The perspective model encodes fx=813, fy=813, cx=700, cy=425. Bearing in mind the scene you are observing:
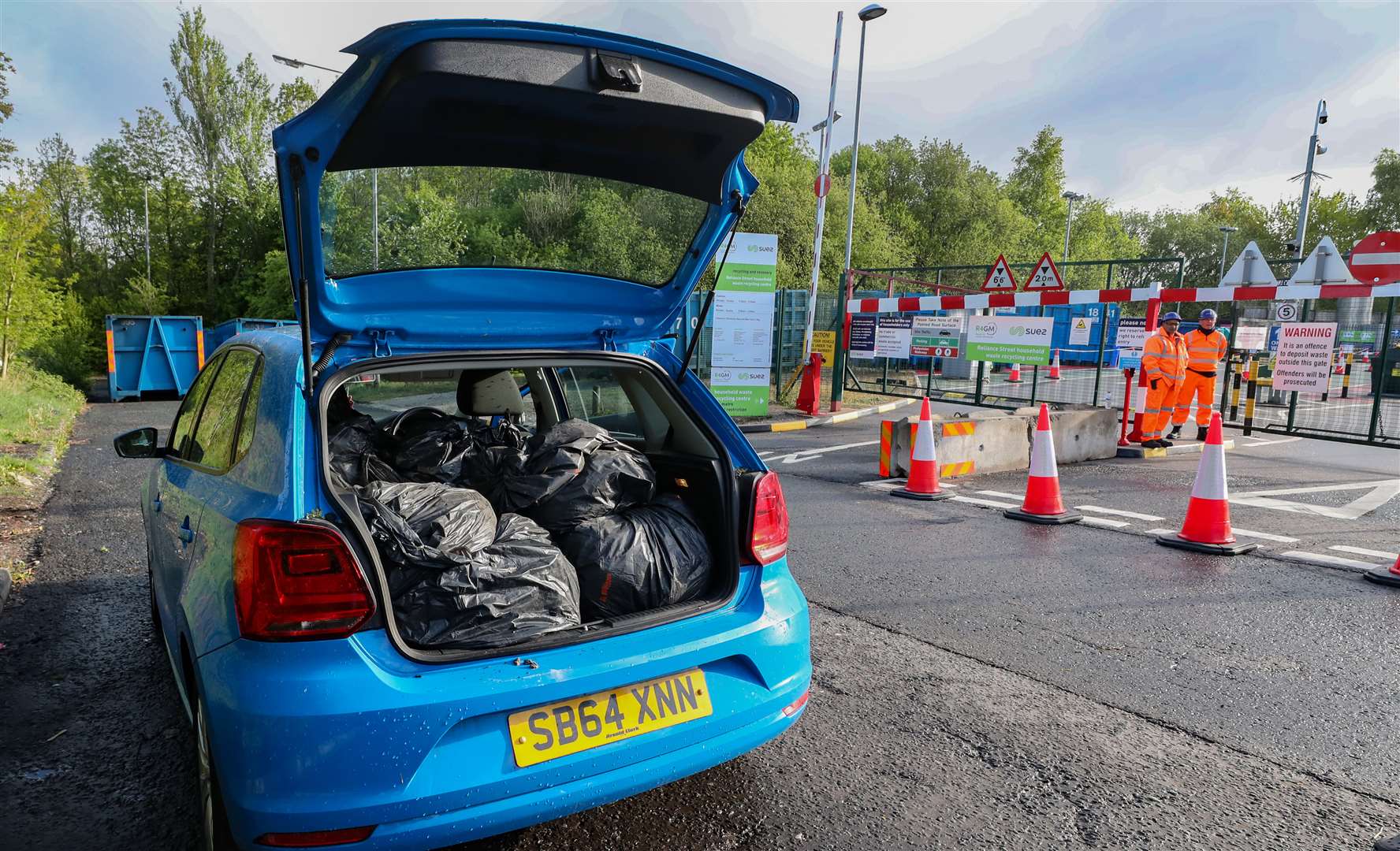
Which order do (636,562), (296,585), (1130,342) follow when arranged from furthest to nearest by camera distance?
(1130,342), (636,562), (296,585)

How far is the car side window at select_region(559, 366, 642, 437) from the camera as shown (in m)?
3.49

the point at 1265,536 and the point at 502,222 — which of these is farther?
the point at 1265,536

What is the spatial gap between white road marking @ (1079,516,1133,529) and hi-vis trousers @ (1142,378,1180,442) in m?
4.29

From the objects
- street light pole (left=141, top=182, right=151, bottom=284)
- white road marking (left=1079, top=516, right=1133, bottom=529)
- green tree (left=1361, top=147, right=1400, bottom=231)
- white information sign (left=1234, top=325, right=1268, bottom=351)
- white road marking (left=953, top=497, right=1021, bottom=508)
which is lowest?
white road marking (left=953, top=497, right=1021, bottom=508)

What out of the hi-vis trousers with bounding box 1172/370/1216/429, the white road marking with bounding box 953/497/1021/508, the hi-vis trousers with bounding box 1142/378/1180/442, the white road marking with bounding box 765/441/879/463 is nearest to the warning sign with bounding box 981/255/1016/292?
the hi-vis trousers with bounding box 1172/370/1216/429

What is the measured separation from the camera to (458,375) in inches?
146

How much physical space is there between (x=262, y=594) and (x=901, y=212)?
144 feet

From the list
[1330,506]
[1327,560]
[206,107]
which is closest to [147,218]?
[206,107]

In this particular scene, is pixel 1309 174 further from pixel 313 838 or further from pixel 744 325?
pixel 313 838

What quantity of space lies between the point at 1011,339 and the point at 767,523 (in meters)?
11.3

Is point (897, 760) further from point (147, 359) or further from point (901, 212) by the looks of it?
point (901, 212)

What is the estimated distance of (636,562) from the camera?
2604 millimetres

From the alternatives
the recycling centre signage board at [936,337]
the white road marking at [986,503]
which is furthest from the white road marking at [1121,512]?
the recycling centre signage board at [936,337]

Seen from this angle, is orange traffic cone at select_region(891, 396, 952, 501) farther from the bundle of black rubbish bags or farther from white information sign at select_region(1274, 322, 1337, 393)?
white information sign at select_region(1274, 322, 1337, 393)
